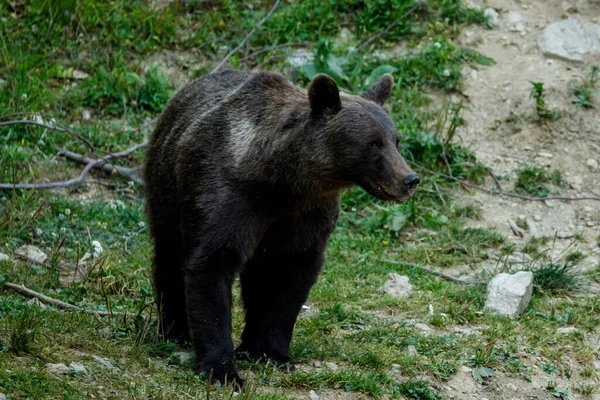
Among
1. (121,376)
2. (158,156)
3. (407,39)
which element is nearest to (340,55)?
(407,39)

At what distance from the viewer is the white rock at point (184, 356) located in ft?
20.4

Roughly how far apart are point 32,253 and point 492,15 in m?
7.36

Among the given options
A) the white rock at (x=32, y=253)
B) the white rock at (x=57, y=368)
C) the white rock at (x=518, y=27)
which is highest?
the white rock at (x=518, y=27)

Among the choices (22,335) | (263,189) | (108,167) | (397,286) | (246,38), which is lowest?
(397,286)

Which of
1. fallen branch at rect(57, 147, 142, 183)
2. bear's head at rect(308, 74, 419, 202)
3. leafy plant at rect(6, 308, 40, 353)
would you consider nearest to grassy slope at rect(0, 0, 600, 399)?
leafy plant at rect(6, 308, 40, 353)

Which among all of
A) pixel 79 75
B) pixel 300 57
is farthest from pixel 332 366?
pixel 79 75

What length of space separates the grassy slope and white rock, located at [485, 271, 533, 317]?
148mm

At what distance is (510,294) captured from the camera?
8.03 metres

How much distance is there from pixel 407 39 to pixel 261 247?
22.4 feet

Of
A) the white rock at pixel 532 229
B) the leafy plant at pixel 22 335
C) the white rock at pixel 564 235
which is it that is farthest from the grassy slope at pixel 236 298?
the white rock at pixel 564 235

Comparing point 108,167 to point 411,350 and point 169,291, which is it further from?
point 411,350

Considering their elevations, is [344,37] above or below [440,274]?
above

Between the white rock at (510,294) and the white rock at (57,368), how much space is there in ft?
13.8

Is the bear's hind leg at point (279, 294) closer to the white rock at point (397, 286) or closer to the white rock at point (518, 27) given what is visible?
the white rock at point (397, 286)
